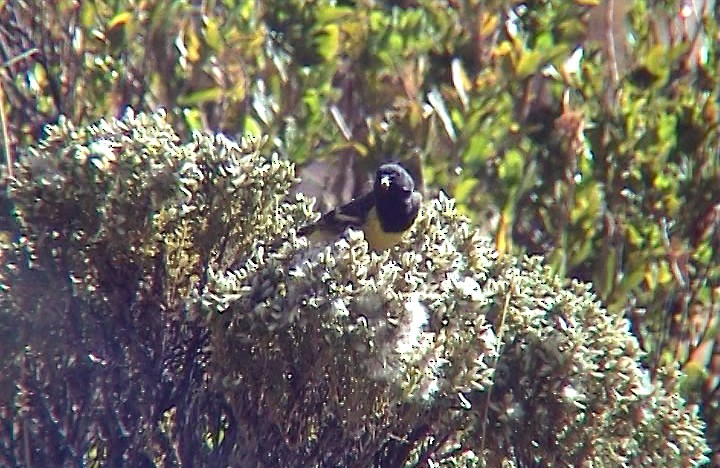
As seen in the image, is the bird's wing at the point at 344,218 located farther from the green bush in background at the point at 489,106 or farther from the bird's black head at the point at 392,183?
the green bush in background at the point at 489,106

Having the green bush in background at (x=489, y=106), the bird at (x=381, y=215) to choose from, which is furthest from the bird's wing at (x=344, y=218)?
the green bush in background at (x=489, y=106)

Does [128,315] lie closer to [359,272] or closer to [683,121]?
[359,272]

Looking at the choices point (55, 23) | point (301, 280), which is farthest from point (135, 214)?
point (55, 23)

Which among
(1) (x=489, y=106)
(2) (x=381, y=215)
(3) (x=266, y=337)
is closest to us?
(3) (x=266, y=337)

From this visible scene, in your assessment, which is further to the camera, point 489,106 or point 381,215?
point 489,106

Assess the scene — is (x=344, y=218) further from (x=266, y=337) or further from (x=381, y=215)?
(x=266, y=337)

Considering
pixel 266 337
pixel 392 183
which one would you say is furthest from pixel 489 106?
pixel 266 337

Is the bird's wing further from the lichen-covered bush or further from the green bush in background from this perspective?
the green bush in background

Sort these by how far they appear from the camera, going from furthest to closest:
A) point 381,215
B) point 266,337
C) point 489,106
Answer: point 489,106, point 381,215, point 266,337
